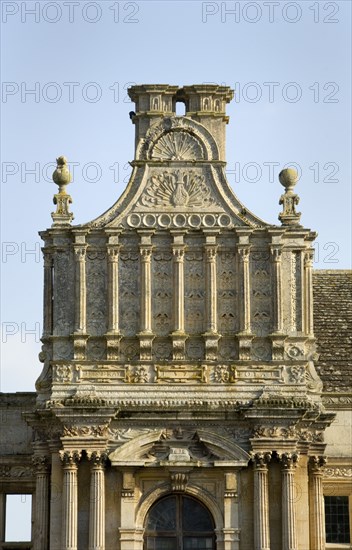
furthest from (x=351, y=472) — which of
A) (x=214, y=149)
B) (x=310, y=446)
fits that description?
(x=214, y=149)

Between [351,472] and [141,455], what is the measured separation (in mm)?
7086

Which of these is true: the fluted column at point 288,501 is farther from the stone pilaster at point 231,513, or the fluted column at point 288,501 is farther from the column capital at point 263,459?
the stone pilaster at point 231,513

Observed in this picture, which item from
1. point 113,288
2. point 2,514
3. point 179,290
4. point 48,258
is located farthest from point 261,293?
point 2,514

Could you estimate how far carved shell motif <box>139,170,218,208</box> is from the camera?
158ft

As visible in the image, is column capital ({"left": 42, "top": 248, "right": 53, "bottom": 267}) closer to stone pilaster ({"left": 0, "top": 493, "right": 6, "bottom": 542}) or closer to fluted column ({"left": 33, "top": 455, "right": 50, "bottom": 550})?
fluted column ({"left": 33, "top": 455, "right": 50, "bottom": 550})

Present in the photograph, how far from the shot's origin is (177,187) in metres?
48.3

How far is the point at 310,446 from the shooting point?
47188 mm

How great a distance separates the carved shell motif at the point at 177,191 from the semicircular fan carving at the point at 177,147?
450mm

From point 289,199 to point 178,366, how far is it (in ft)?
17.7

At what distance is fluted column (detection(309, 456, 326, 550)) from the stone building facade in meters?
0.04

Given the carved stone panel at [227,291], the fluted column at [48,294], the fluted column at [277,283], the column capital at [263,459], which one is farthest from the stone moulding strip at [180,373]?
the fluted column at [48,294]

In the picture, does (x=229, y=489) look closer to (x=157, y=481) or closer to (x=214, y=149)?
(x=157, y=481)

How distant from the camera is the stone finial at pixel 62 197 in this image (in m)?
48.0

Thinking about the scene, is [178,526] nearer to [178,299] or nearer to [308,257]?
[178,299]
